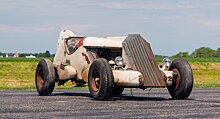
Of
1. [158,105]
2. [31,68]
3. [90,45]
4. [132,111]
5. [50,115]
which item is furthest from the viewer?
[31,68]

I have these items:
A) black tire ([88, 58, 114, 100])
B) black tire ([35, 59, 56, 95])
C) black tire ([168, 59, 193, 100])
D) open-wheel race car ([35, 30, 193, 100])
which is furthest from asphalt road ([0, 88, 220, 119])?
black tire ([35, 59, 56, 95])

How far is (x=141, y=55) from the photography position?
1750 centimetres

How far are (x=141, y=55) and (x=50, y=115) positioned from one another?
18.1ft

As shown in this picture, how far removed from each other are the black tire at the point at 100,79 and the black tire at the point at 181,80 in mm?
1975

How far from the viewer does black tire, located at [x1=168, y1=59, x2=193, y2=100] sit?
57.0 feet

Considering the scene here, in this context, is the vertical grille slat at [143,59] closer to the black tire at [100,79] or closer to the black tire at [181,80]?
the black tire at [181,80]

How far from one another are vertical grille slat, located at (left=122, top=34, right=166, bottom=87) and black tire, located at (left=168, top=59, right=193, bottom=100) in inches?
26.2

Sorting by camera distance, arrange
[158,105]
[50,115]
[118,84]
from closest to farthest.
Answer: [50,115], [158,105], [118,84]

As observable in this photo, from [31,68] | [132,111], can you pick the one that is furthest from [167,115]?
[31,68]

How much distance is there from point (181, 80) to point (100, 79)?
2.23m

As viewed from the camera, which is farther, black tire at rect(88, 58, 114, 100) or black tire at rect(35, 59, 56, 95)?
black tire at rect(35, 59, 56, 95)

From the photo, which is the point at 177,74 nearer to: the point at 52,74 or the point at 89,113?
the point at 52,74

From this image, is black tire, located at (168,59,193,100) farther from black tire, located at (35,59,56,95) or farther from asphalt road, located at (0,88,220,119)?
black tire, located at (35,59,56,95)

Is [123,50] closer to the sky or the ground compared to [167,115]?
closer to the sky
